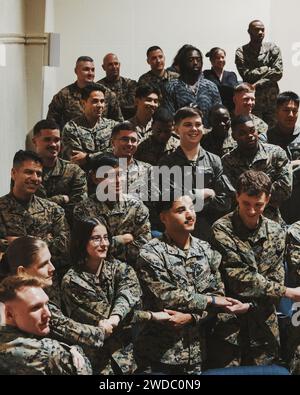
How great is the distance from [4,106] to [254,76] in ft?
4.58

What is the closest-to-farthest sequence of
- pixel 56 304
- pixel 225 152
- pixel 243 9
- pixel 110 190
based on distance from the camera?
pixel 56 304, pixel 110 190, pixel 225 152, pixel 243 9

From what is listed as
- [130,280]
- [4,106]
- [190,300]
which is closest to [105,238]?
[130,280]

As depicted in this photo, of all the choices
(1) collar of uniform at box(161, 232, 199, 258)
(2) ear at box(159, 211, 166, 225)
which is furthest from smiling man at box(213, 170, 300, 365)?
(2) ear at box(159, 211, 166, 225)

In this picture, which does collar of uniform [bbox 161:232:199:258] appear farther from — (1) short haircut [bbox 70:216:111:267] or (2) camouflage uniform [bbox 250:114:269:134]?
(2) camouflage uniform [bbox 250:114:269:134]

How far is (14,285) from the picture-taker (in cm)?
334

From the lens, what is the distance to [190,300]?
355 cm

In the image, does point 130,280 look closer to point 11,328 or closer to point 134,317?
point 134,317

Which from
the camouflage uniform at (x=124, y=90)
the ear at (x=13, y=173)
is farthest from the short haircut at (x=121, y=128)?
the ear at (x=13, y=173)

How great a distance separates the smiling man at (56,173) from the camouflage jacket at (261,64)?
44.3 inches

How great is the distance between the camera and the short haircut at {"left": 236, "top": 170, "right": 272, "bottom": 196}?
12.4ft

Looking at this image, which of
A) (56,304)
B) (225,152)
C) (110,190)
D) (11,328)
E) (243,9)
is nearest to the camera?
(11,328)

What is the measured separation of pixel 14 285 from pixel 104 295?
385mm

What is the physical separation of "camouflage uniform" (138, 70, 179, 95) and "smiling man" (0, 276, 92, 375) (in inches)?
60.2

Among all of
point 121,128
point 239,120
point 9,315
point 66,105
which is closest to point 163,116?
point 121,128
